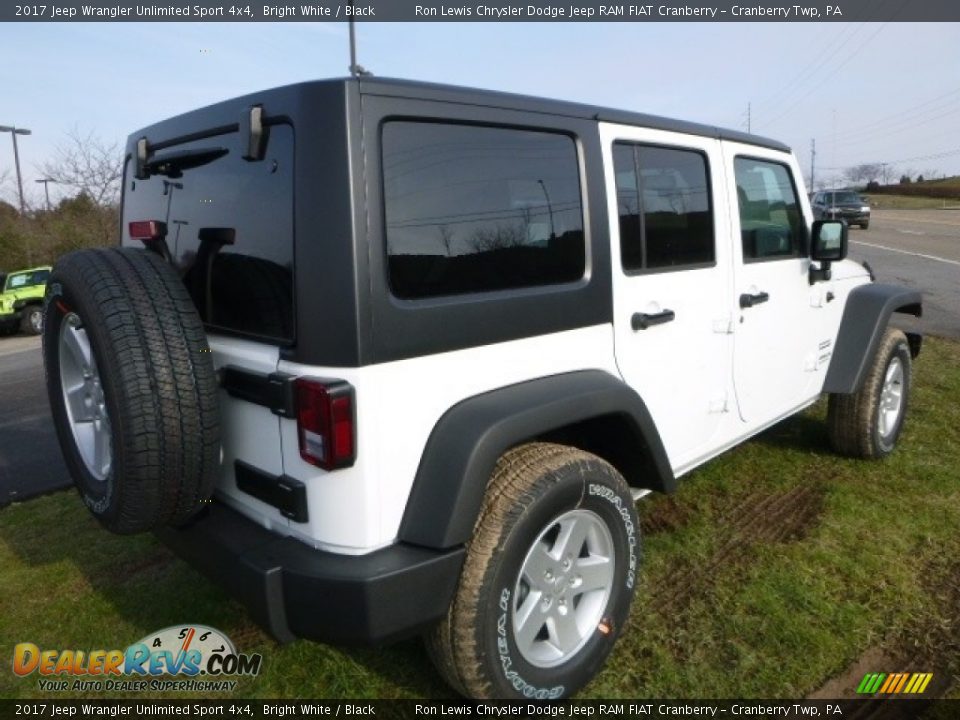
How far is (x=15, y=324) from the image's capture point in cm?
1636

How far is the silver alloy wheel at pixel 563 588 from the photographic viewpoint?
7.39ft

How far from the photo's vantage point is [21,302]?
637 inches

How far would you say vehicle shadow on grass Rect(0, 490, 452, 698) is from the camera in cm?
255

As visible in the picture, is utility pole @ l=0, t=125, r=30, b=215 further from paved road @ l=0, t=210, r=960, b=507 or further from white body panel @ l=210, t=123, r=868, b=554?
white body panel @ l=210, t=123, r=868, b=554

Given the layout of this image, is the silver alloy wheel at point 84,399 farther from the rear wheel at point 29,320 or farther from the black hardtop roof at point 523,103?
the rear wheel at point 29,320

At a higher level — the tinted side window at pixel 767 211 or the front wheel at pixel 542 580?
the tinted side window at pixel 767 211

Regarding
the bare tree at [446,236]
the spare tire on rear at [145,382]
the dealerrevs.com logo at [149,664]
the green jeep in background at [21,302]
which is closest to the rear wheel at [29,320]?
the green jeep in background at [21,302]

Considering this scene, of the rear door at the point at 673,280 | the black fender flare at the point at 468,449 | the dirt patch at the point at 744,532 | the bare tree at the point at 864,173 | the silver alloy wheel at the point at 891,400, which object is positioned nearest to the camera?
the black fender flare at the point at 468,449

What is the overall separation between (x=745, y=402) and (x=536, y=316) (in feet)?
5.27

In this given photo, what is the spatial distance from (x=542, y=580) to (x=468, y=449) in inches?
23.8

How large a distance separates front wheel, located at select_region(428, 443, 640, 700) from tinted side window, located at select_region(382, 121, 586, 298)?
61 cm

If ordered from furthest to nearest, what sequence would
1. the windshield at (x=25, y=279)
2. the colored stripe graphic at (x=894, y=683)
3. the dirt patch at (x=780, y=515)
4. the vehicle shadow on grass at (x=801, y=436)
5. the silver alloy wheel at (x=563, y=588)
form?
1. the windshield at (x=25, y=279)
2. the vehicle shadow on grass at (x=801, y=436)
3. the dirt patch at (x=780, y=515)
4. the colored stripe graphic at (x=894, y=683)
5. the silver alloy wheel at (x=563, y=588)

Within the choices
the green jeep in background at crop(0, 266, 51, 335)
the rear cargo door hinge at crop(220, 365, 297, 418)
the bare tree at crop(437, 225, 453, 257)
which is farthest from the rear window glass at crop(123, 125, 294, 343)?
the green jeep in background at crop(0, 266, 51, 335)

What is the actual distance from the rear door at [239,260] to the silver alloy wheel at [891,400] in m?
3.79
